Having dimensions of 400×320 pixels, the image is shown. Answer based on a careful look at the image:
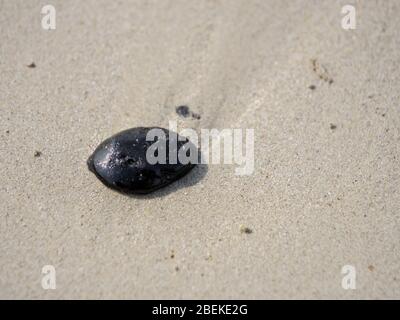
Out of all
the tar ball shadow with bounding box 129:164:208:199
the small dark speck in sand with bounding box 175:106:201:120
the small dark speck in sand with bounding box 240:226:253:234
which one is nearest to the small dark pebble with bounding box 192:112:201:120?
the small dark speck in sand with bounding box 175:106:201:120

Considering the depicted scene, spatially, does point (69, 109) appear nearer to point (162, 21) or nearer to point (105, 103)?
point (105, 103)

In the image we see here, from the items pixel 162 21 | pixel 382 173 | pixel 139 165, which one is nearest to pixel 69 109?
pixel 139 165

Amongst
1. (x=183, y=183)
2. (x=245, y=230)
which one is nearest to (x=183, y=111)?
(x=183, y=183)

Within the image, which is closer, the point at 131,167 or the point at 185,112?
the point at 131,167

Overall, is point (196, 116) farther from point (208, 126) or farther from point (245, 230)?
point (245, 230)

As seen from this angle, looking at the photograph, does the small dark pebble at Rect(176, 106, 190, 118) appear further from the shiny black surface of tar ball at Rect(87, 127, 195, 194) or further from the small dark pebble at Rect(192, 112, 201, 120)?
the shiny black surface of tar ball at Rect(87, 127, 195, 194)

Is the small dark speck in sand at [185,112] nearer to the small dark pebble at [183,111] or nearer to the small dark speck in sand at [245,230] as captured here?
the small dark pebble at [183,111]

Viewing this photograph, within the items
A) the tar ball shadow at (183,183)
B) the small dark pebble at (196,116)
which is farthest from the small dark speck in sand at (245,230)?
the small dark pebble at (196,116)
